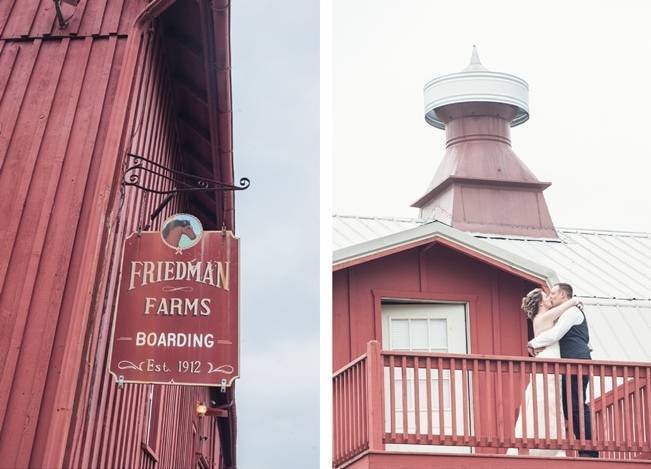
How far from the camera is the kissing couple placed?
1122cm

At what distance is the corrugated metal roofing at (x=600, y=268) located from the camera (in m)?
15.5

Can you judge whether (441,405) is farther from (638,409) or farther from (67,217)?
(67,217)

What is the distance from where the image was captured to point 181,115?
1184 centimetres

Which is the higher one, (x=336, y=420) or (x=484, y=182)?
(x=484, y=182)

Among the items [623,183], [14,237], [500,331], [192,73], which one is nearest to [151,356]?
[14,237]

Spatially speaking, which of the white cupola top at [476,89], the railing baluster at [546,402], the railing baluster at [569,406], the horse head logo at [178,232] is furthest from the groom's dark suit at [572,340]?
the white cupola top at [476,89]

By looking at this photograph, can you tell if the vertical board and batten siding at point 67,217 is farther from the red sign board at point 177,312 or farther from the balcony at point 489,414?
the balcony at point 489,414

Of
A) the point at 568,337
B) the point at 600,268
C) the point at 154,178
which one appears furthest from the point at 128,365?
the point at 600,268

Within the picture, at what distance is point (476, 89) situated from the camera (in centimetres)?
2034

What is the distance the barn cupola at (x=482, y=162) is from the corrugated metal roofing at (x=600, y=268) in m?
0.83

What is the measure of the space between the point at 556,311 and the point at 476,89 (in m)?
9.31

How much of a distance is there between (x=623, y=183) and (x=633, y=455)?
11170 mm

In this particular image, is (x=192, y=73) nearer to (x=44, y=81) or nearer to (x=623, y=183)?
(x=44, y=81)

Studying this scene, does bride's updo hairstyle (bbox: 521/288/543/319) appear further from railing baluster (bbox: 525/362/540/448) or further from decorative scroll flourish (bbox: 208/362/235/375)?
decorative scroll flourish (bbox: 208/362/235/375)
